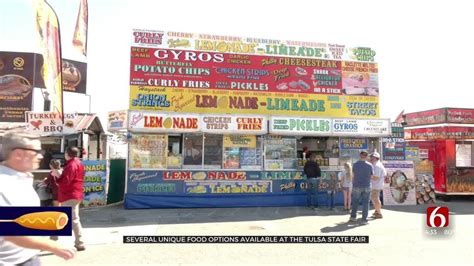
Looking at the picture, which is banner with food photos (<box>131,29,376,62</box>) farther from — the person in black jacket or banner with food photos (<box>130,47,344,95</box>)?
the person in black jacket

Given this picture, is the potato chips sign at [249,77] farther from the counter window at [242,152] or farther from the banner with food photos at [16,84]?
the banner with food photos at [16,84]

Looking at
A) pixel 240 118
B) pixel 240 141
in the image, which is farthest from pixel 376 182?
pixel 240 118

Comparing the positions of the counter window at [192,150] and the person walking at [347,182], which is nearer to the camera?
the person walking at [347,182]

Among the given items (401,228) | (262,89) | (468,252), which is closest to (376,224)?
(401,228)

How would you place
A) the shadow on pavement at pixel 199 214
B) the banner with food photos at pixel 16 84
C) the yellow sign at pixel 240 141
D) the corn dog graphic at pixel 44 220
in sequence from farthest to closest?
the banner with food photos at pixel 16 84 → the yellow sign at pixel 240 141 → the shadow on pavement at pixel 199 214 → the corn dog graphic at pixel 44 220

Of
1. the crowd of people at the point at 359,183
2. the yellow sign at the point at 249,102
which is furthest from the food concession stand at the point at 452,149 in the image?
the crowd of people at the point at 359,183

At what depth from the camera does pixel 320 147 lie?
14.2 metres

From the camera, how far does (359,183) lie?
9953 mm

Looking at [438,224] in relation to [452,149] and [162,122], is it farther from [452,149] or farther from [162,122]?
[162,122]

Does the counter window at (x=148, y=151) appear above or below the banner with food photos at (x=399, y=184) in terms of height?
above

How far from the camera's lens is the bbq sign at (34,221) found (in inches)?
105

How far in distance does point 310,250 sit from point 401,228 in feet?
10.8

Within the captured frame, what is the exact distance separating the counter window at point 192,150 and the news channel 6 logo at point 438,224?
7114 mm

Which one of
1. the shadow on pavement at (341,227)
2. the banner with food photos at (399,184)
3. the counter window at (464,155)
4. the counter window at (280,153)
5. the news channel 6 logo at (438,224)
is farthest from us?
the counter window at (464,155)
